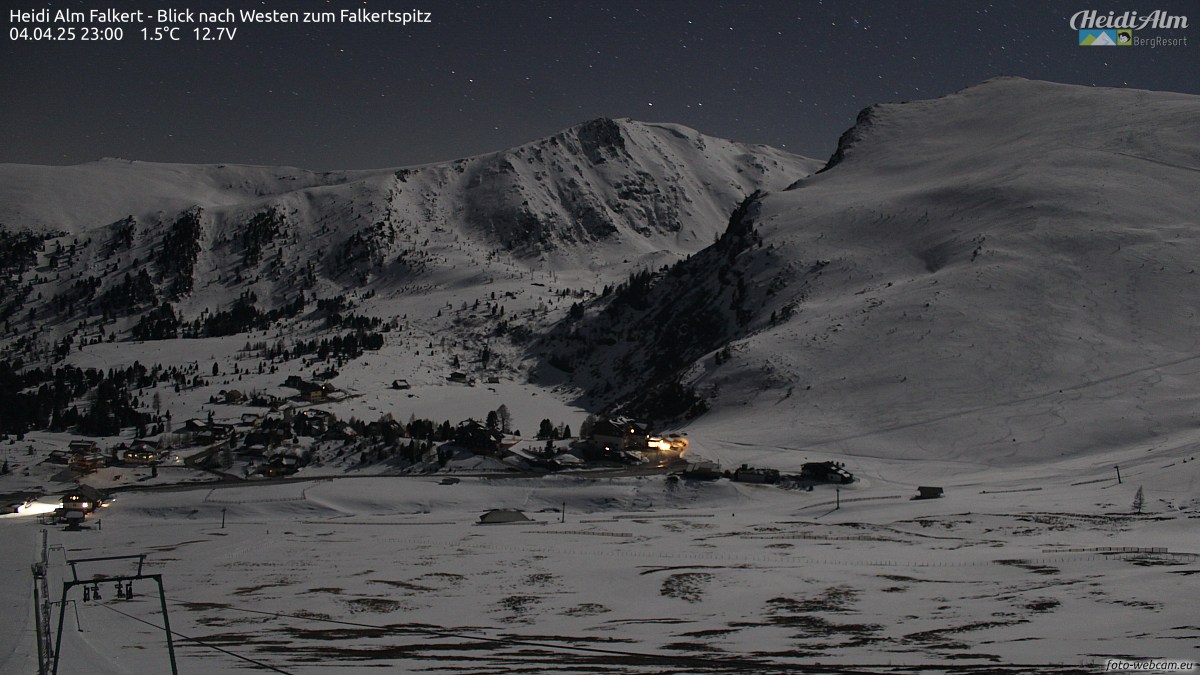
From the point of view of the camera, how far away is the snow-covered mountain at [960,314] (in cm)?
10138

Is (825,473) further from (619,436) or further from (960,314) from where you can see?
(960,314)

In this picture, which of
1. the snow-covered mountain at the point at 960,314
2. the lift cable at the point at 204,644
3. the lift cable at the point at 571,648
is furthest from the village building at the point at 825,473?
the lift cable at the point at 204,644

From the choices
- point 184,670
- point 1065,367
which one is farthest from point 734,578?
point 1065,367

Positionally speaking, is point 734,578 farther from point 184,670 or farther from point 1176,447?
point 1176,447

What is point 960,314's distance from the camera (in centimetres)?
12600

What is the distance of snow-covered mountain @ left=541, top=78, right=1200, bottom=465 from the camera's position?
10138 centimetres

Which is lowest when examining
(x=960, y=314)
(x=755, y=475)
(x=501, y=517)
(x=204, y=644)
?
(x=204, y=644)

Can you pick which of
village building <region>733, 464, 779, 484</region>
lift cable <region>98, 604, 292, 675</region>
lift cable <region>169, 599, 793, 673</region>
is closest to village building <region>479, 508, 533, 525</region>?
village building <region>733, 464, 779, 484</region>

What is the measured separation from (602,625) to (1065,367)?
3585 inches

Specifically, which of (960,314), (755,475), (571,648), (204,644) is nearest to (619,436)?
(755,475)

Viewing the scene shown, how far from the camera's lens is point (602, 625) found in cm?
3662

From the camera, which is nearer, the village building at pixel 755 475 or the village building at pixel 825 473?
the village building at pixel 825 473

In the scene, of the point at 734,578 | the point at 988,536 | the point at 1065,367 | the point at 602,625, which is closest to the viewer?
the point at 602,625

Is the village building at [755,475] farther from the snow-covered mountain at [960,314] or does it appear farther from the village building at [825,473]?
the snow-covered mountain at [960,314]
